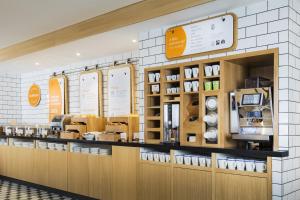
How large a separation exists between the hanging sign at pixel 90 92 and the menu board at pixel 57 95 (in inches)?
26.5

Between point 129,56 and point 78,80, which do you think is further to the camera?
point 78,80

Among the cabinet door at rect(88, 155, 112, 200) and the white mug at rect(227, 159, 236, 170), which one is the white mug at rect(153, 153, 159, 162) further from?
the white mug at rect(227, 159, 236, 170)

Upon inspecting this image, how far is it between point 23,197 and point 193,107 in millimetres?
3526

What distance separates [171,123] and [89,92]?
3.03 m

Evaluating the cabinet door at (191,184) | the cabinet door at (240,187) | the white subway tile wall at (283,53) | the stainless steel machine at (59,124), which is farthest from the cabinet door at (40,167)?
the cabinet door at (240,187)

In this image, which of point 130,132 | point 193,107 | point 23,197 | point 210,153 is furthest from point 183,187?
point 23,197

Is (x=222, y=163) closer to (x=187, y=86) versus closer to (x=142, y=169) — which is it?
(x=187, y=86)

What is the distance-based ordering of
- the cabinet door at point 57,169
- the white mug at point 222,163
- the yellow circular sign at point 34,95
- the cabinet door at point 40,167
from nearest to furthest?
1. the white mug at point 222,163
2. the cabinet door at point 57,169
3. the cabinet door at point 40,167
4. the yellow circular sign at point 34,95

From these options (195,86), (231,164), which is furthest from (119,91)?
(231,164)

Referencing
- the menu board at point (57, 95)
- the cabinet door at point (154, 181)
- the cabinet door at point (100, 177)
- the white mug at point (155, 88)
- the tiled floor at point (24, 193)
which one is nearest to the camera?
the cabinet door at point (154, 181)

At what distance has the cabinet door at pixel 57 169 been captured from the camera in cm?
566

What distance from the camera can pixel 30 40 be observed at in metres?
5.53

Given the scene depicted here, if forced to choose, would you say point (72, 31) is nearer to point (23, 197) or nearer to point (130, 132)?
point (130, 132)

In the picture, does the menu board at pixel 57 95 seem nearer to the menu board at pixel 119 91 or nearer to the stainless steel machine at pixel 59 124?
the stainless steel machine at pixel 59 124
